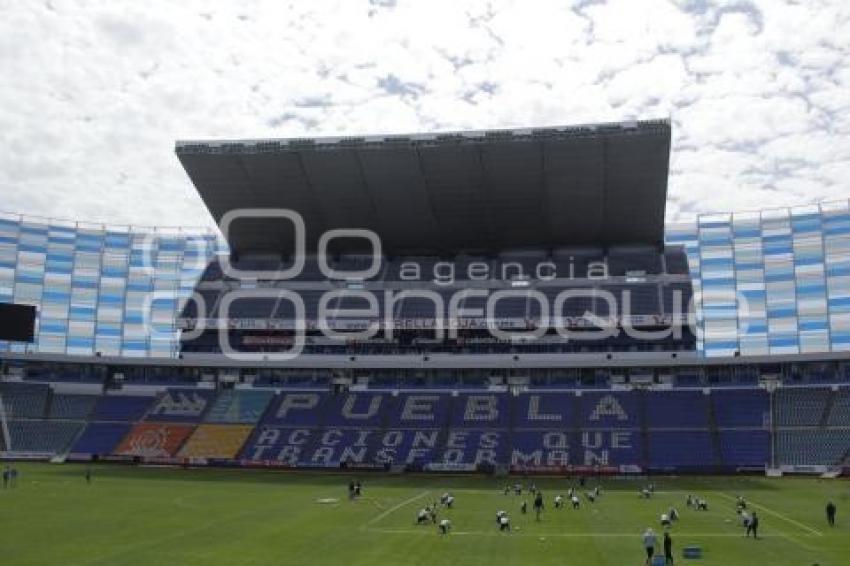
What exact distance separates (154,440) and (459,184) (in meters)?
38.2

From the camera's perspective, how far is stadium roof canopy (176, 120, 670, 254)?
241 feet

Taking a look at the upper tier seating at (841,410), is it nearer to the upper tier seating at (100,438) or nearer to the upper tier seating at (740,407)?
the upper tier seating at (740,407)

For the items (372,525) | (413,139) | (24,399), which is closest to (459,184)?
(413,139)

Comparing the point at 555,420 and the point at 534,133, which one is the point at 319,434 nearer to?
the point at 555,420

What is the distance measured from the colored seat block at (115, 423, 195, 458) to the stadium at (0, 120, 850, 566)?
0.93 ft

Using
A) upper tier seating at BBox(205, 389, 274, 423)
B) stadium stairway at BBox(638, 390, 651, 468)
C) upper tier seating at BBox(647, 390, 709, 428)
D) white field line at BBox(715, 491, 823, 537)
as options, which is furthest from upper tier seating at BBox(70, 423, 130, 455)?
white field line at BBox(715, 491, 823, 537)

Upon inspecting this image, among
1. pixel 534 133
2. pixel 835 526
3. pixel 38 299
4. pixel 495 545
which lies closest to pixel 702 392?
pixel 534 133

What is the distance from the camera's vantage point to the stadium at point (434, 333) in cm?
7200

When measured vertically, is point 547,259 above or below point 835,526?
above

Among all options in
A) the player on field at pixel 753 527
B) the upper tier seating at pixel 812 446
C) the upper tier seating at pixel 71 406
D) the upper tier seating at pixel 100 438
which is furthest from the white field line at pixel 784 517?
the upper tier seating at pixel 71 406

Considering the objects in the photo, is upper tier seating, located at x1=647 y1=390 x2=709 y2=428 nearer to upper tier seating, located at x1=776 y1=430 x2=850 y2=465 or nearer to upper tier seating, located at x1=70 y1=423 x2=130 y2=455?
upper tier seating, located at x1=776 y1=430 x2=850 y2=465

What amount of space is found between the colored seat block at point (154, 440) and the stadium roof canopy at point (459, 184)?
2250 cm

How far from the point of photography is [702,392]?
81.3m

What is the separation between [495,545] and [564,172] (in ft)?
157
